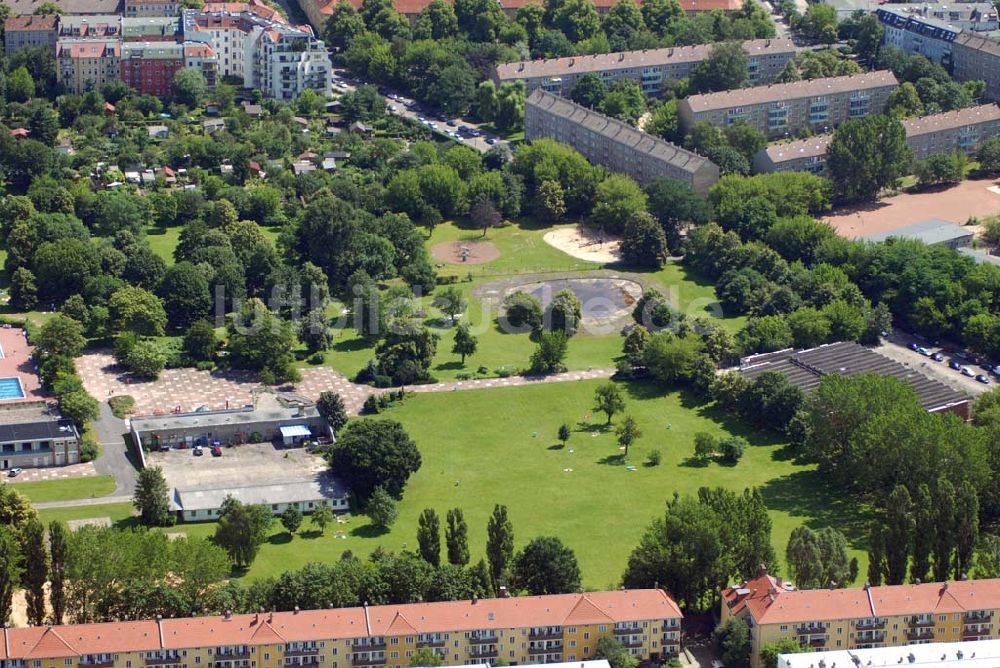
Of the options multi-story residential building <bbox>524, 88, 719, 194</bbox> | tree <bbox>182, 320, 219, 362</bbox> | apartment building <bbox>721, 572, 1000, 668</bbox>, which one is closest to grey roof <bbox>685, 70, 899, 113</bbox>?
multi-story residential building <bbox>524, 88, 719, 194</bbox>

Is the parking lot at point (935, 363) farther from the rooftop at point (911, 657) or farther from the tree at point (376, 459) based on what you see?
the rooftop at point (911, 657)

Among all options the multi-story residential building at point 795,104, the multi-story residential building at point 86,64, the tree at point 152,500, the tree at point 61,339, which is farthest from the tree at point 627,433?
the multi-story residential building at point 86,64

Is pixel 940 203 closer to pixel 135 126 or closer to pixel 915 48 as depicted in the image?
pixel 915 48

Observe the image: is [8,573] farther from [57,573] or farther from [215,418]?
[215,418]

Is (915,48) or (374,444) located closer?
(374,444)

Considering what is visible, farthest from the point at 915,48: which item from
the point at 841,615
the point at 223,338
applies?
the point at 841,615

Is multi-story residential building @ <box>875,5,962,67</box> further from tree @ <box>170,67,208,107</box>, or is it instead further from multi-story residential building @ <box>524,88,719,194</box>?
tree @ <box>170,67,208,107</box>

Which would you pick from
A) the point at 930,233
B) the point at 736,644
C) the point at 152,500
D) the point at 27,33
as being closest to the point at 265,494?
the point at 152,500
